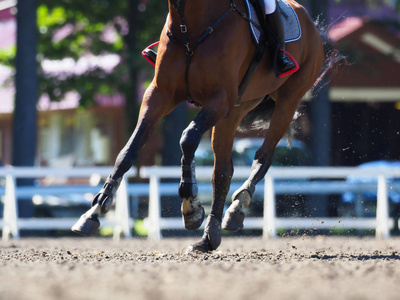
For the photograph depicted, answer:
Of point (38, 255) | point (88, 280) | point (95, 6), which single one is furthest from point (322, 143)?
point (88, 280)

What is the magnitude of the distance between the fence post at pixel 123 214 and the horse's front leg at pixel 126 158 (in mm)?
5552

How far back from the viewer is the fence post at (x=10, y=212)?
1230cm

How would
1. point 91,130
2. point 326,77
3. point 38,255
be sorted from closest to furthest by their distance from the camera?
1. point 38,255
2. point 326,77
3. point 91,130

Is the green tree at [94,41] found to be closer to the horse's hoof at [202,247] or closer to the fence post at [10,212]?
the fence post at [10,212]

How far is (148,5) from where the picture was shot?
16.7 meters

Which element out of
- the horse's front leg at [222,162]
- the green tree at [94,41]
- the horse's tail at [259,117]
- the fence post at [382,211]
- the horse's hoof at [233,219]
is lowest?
the fence post at [382,211]

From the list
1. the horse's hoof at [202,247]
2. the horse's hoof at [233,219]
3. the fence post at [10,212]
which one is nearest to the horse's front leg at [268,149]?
the horse's hoof at [233,219]

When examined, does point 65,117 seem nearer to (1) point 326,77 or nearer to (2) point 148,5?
(2) point 148,5

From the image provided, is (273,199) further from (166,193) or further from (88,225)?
(88,225)

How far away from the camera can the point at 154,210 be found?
1230 centimetres

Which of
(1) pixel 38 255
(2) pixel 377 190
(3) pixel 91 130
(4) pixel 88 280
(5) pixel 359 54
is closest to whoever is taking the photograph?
(4) pixel 88 280

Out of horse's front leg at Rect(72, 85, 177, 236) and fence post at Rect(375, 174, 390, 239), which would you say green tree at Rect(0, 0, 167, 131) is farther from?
horse's front leg at Rect(72, 85, 177, 236)

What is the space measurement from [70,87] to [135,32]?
1.71 meters

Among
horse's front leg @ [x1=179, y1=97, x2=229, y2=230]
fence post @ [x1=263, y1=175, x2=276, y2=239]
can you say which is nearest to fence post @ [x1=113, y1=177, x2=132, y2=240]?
fence post @ [x1=263, y1=175, x2=276, y2=239]
